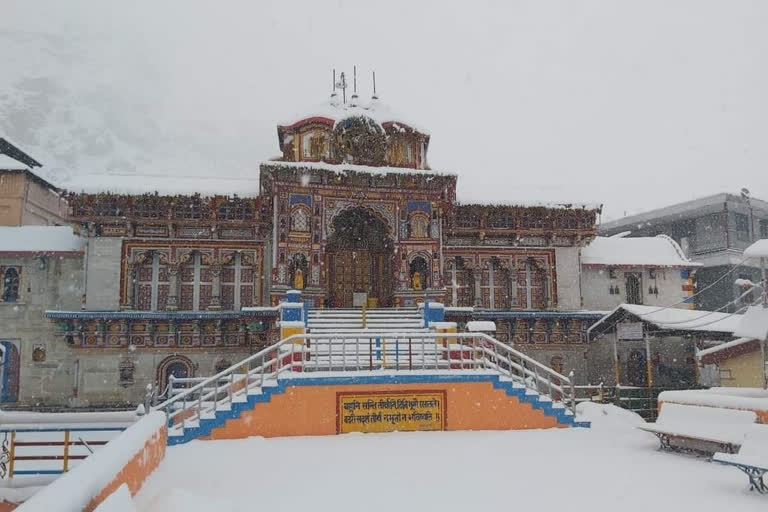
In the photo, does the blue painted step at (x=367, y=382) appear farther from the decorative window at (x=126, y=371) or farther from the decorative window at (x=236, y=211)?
the decorative window at (x=236, y=211)

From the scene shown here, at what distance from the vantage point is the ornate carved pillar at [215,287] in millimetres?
23094

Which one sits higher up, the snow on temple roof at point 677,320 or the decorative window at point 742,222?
the decorative window at point 742,222

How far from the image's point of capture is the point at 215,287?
23.3 meters

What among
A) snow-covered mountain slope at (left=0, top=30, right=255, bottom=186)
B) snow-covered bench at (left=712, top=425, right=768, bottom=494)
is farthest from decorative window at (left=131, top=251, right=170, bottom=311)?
snow-covered mountain slope at (left=0, top=30, right=255, bottom=186)

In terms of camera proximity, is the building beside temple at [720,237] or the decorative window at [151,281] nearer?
the decorative window at [151,281]

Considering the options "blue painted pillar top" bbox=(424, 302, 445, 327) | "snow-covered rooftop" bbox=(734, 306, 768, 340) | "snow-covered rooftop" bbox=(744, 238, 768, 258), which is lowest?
"snow-covered rooftop" bbox=(734, 306, 768, 340)

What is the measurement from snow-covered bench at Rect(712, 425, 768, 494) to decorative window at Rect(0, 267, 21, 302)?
2406 centimetres

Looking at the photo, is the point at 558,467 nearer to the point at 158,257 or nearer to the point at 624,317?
the point at 624,317

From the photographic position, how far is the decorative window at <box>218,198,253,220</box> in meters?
23.5

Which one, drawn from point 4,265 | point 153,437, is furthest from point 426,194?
point 4,265

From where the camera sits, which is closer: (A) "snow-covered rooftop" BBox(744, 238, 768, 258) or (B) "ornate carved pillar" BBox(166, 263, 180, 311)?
(A) "snow-covered rooftop" BBox(744, 238, 768, 258)

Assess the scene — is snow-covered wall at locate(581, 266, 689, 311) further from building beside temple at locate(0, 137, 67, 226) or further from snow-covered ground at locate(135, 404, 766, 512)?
building beside temple at locate(0, 137, 67, 226)

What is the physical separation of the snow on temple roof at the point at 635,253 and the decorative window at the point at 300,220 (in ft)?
41.4

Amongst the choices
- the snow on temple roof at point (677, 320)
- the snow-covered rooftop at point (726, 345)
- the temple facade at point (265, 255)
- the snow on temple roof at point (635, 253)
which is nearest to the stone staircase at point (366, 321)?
the temple facade at point (265, 255)
